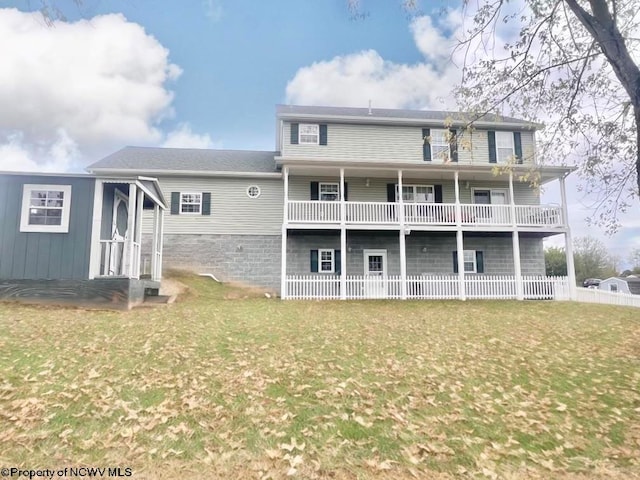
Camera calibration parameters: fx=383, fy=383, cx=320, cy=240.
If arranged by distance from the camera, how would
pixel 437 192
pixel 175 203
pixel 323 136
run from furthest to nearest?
1. pixel 323 136
2. pixel 437 192
3. pixel 175 203

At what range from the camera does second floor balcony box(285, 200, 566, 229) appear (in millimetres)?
15125

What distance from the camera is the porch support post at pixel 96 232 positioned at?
9633mm

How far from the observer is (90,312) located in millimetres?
9000

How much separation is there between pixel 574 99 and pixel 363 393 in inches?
275

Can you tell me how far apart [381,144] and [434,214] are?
15.2 ft

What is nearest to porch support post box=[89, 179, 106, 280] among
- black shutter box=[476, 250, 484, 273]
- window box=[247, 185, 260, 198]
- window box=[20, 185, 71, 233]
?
window box=[20, 185, 71, 233]

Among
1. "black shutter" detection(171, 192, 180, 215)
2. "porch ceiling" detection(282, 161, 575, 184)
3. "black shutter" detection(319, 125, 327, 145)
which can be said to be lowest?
"black shutter" detection(171, 192, 180, 215)

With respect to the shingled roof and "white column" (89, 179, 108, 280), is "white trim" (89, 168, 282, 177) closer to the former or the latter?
the shingled roof

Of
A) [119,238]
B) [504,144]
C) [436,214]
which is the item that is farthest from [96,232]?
[504,144]

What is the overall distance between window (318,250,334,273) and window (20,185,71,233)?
9.62 m

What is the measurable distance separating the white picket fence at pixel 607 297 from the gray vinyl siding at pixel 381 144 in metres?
6.53

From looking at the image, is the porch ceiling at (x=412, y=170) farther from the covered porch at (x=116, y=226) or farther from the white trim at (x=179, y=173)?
the covered porch at (x=116, y=226)

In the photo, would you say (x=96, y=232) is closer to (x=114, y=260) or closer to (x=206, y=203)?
(x=114, y=260)

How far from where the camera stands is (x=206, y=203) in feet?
55.0
